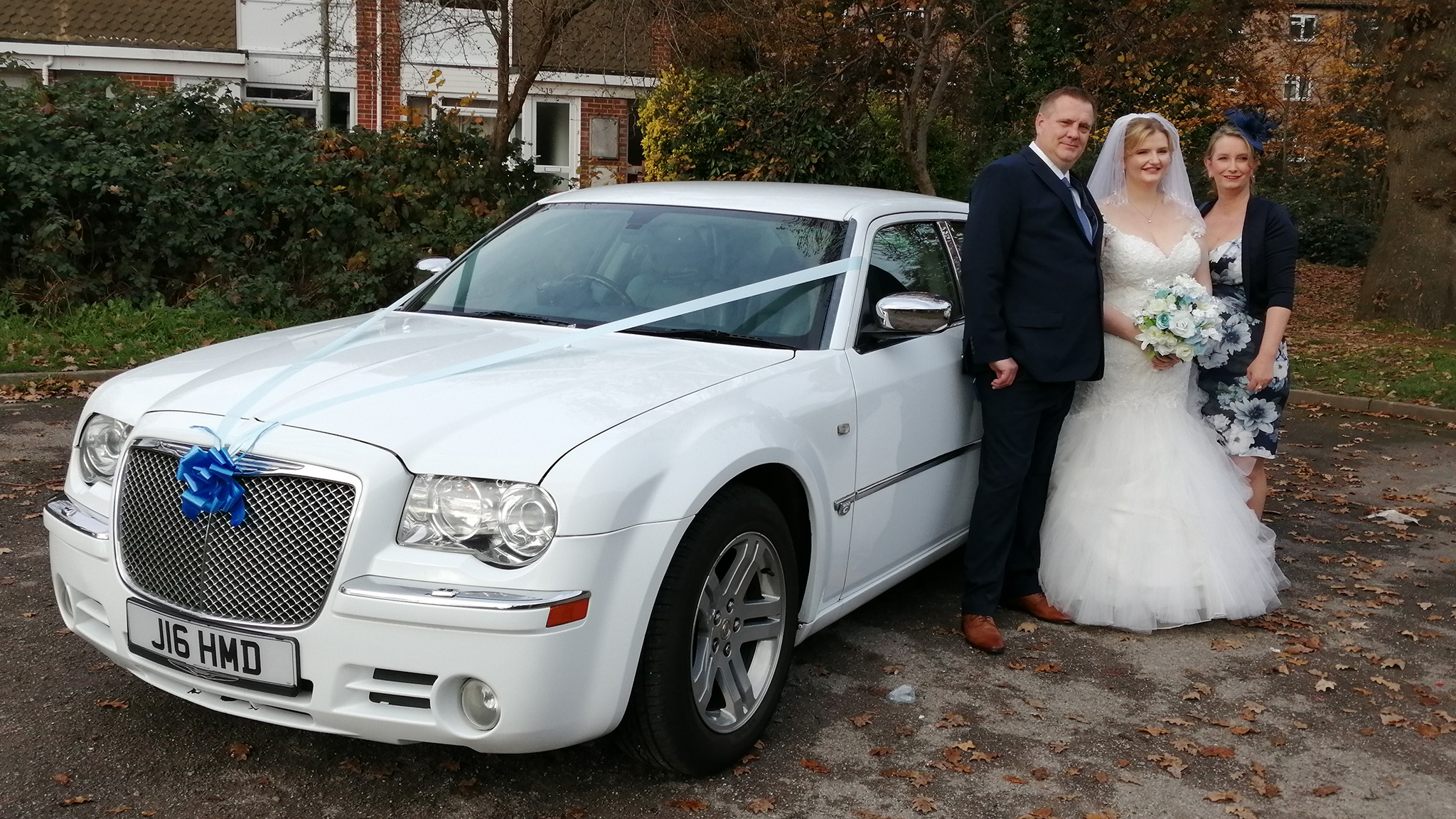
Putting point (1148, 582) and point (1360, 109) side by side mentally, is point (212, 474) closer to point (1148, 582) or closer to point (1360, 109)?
point (1148, 582)

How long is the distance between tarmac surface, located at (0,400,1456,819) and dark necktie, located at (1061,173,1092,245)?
1518 millimetres

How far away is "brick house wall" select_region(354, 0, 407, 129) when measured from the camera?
22.4 metres

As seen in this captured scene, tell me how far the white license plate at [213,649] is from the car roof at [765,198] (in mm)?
2299

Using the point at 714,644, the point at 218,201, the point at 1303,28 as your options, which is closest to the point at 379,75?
the point at 218,201

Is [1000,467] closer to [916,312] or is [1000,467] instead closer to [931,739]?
→ [916,312]

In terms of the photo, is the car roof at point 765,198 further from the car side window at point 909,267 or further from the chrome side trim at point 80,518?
the chrome side trim at point 80,518

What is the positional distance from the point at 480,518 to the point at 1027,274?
2.48m

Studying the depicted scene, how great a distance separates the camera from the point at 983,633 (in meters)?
4.80

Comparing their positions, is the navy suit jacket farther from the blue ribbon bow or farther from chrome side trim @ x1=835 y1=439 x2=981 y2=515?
the blue ribbon bow

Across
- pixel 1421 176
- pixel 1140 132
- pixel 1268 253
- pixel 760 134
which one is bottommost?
pixel 1268 253

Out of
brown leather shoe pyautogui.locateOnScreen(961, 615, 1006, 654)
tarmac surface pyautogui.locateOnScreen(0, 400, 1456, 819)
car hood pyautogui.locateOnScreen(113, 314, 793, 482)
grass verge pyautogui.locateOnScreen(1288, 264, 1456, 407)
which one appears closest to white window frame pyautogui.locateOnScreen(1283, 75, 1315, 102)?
grass verge pyautogui.locateOnScreen(1288, 264, 1456, 407)

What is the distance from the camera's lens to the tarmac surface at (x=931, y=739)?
11.5ft

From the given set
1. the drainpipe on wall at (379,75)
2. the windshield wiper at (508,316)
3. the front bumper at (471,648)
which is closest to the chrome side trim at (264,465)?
the front bumper at (471,648)

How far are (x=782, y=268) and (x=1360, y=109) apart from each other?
2846 centimetres
